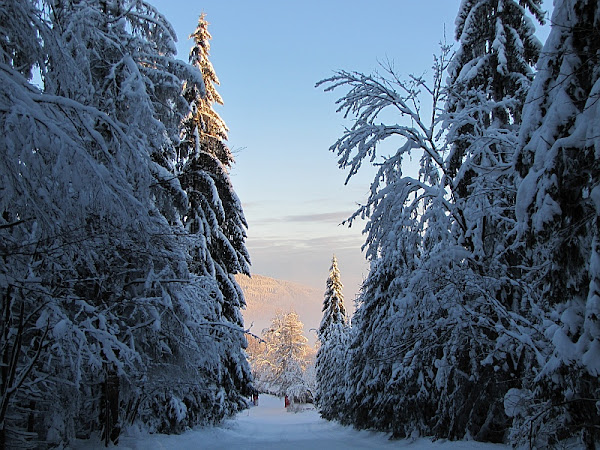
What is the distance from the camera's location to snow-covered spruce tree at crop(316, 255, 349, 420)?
101ft

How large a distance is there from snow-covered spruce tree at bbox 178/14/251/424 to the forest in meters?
0.13

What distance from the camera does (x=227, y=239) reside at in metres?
18.9

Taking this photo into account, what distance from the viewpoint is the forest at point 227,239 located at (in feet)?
15.1

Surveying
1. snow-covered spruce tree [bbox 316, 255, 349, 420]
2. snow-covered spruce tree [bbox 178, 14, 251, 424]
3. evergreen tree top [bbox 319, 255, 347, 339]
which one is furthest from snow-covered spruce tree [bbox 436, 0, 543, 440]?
evergreen tree top [bbox 319, 255, 347, 339]

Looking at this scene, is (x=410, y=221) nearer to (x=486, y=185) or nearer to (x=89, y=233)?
(x=486, y=185)

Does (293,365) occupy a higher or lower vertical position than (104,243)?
lower

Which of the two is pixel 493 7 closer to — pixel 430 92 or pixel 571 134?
pixel 430 92

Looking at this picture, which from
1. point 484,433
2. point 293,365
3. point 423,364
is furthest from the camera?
point 293,365

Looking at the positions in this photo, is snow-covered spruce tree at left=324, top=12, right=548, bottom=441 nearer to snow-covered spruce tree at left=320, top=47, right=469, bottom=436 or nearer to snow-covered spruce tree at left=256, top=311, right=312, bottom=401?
snow-covered spruce tree at left=320, top=47, right=469, bottom=436

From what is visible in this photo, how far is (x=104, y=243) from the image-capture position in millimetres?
6812

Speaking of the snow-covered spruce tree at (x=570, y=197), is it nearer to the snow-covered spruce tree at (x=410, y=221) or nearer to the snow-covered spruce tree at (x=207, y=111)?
the snow-covered spruce tree at (x=410, y=221)

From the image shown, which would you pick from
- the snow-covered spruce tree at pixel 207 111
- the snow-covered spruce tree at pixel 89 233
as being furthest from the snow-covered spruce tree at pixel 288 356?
the snow-covered spruce tree at pixel 89 233

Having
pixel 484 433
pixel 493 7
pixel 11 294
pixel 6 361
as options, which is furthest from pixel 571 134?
pixel 493 7

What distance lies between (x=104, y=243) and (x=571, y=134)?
18.9 feet
